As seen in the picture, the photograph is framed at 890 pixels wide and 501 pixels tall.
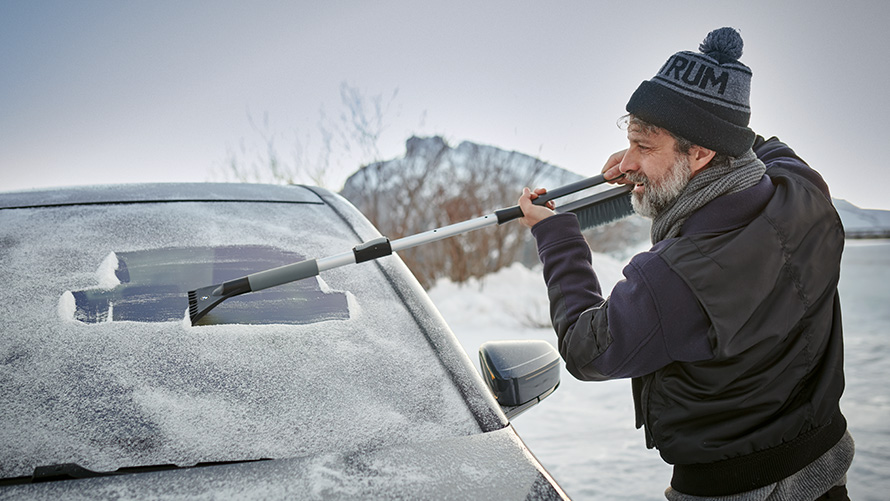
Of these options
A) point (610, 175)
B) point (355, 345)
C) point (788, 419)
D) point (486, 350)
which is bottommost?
point (788, 419)

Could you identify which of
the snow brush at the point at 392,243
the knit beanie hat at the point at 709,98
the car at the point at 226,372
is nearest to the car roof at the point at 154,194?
the car at the point at 226,372

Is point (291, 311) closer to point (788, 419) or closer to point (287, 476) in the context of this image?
point (287, 476)

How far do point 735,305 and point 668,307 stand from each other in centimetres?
14

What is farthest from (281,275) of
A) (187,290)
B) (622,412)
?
(622,412)

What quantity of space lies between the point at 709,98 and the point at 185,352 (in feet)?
4.61

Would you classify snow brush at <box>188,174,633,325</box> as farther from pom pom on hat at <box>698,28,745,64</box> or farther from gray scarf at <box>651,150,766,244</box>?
pom pom on hat at <box>698,28,745,64</box>

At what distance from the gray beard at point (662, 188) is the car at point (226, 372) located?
0.50 metres

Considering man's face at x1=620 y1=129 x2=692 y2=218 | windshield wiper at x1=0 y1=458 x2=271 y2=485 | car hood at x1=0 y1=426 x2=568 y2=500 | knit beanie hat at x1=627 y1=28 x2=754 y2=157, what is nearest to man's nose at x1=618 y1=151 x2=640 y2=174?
man's face at x1=620 y1=129 x2=692 y2=218

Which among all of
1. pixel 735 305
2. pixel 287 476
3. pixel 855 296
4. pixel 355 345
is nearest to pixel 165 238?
pixel 355 345

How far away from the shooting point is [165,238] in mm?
1611

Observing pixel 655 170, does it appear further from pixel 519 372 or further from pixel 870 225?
pixel 870 225

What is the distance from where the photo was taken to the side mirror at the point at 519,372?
4.80ft

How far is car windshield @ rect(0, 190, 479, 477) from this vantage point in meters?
1.07

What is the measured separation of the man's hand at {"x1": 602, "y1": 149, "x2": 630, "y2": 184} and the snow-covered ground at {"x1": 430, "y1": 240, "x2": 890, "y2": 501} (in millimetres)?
1825
